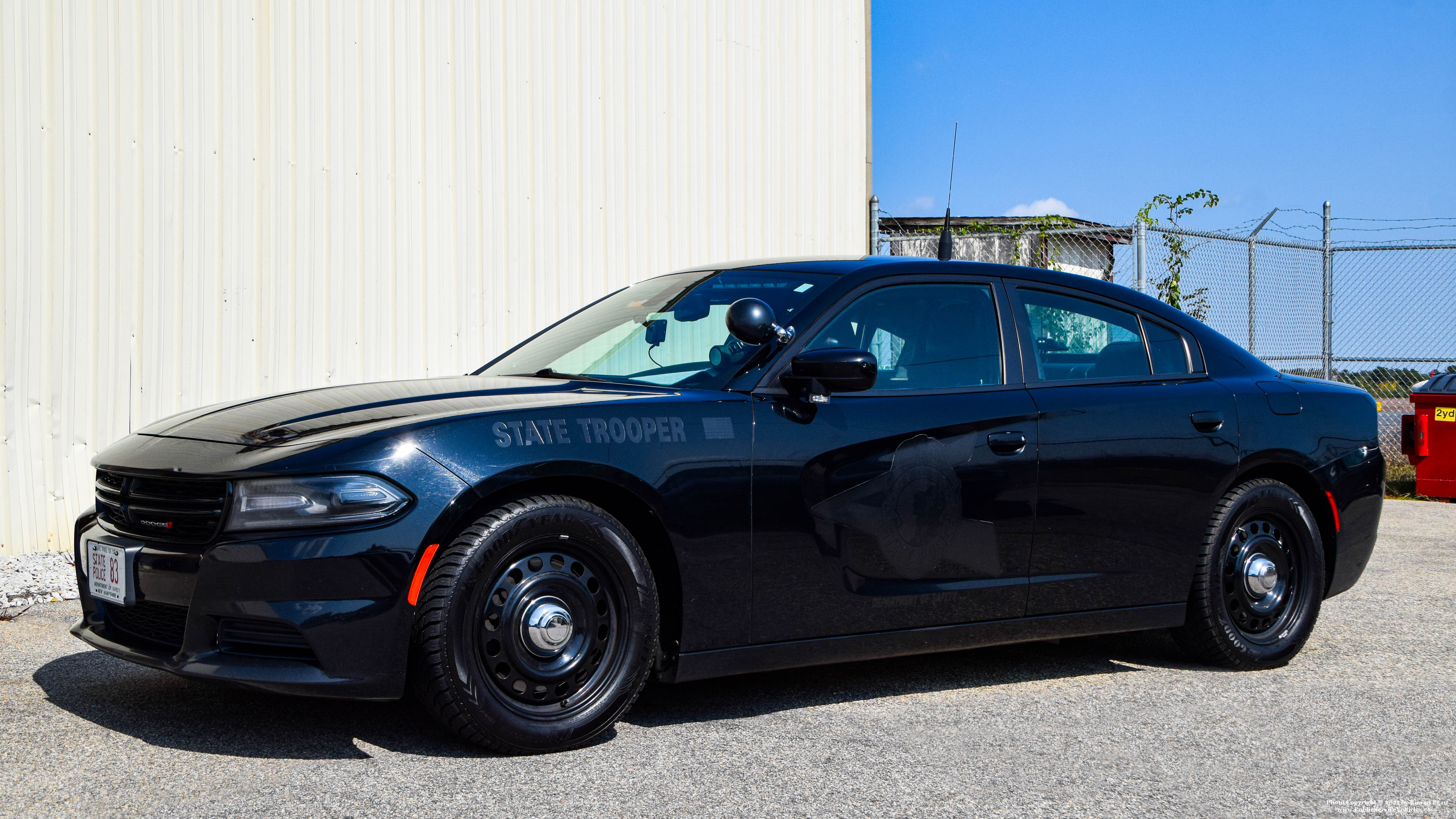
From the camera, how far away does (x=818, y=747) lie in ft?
12.3

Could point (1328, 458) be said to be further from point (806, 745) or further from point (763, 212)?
point (763, 212)

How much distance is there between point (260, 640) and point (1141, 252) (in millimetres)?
Result: 7994

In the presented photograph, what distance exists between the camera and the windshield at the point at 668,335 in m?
4.22

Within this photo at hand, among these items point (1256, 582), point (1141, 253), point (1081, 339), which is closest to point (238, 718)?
point (1081, 339)

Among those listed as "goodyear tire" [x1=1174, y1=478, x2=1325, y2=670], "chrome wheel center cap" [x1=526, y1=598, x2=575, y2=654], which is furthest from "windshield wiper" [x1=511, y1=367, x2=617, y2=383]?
"goodyear tire" [x1=1174, y1=478, x2=1325, y2=670]

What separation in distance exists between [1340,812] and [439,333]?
19.7ft

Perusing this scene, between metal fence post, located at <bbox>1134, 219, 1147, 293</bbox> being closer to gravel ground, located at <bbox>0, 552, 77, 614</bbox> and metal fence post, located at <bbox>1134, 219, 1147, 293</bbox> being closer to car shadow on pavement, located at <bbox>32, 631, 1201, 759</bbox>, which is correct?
car shadow on pavement, located at <bbox>32, 631, 1201, 759</bbox>

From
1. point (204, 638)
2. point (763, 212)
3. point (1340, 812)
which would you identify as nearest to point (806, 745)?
point (1340, 812)

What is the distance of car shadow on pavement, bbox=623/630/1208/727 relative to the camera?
13.9ft

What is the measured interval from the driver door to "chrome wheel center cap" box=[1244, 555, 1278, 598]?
45.2 inches

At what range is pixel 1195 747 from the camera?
3.87m

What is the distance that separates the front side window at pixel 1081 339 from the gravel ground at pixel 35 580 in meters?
4.18

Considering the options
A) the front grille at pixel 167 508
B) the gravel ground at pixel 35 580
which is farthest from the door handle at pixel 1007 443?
the gravel ground at pixel 35 580

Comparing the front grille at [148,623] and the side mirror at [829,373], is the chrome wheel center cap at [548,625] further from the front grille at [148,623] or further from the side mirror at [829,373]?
the side mirror at [829,373]
